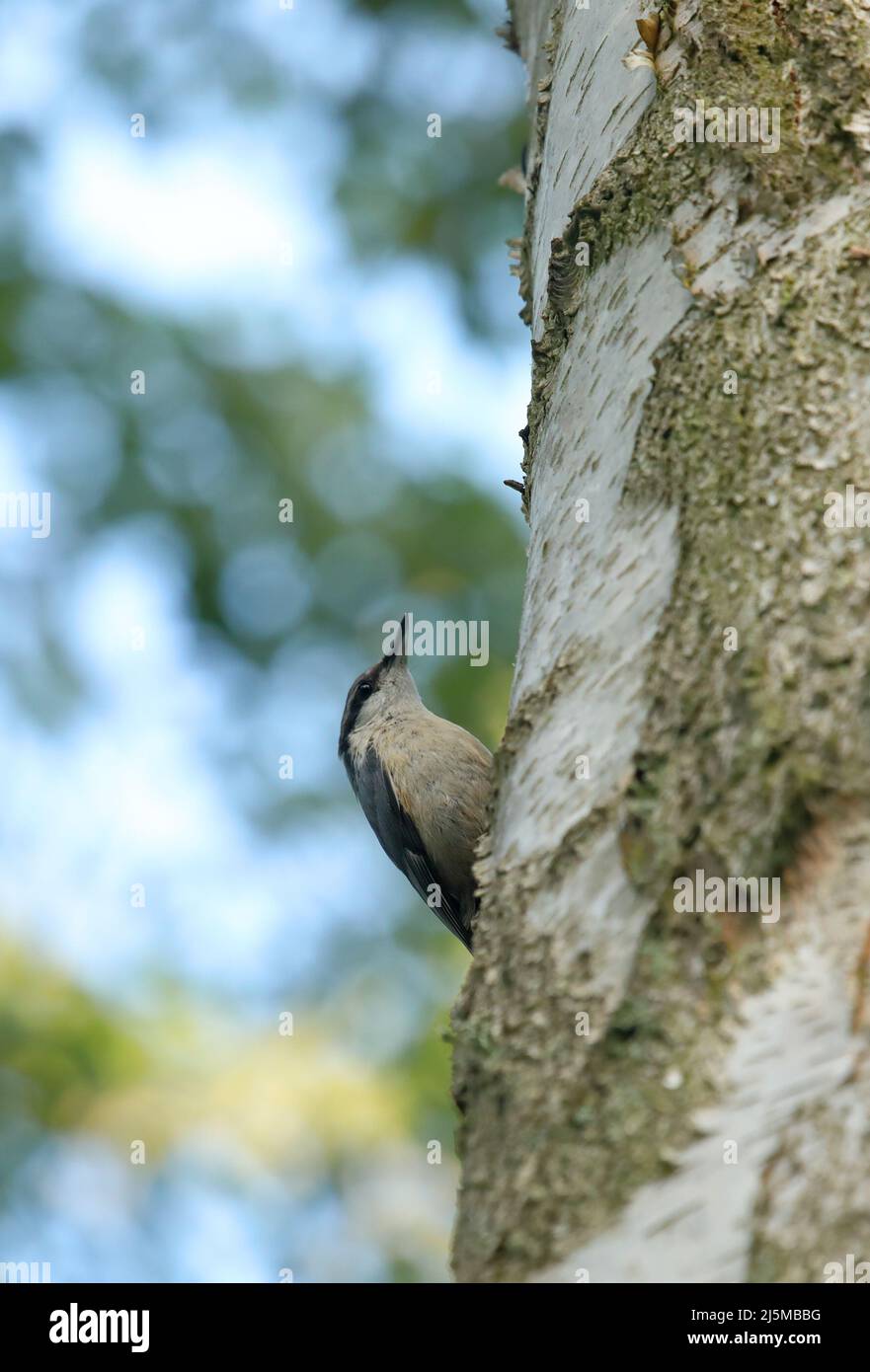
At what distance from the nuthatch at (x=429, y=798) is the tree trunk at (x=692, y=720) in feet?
7.69

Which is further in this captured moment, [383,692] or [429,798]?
[383,692]

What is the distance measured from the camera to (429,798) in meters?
4.49

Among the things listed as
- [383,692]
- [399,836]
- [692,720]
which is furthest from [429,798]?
[692,720]

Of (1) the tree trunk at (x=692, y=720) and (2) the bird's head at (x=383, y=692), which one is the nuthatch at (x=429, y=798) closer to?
(2) the bird's head at (x=383, y=692)

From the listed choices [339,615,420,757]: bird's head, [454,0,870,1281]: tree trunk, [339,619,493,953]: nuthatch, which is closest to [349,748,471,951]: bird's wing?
[339,619,493,953]: nuthatch

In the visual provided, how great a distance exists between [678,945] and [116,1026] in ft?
15.0

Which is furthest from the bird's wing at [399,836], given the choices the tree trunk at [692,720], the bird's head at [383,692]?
the tree trunk at [692,720]

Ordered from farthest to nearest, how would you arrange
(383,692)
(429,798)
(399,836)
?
(383,692), (399,836), (429,798)

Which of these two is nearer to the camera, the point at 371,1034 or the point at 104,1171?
the point at 104,1171

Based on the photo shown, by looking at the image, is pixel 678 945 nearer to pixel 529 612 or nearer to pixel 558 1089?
pixel 558 1089

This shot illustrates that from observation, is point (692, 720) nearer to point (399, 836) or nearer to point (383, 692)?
point (399, 836)

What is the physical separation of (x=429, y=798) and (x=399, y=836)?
0.25m

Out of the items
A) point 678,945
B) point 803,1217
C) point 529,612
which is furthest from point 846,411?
point 803,1217

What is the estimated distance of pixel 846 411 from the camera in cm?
162
